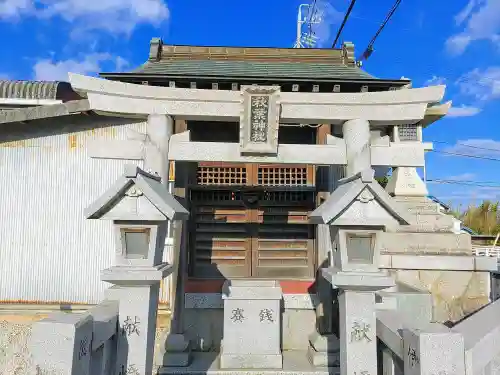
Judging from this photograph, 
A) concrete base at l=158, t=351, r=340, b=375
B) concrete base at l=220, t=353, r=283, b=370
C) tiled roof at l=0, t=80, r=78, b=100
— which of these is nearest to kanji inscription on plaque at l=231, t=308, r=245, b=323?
concrete base at l=220, t=353, r=283, b=370

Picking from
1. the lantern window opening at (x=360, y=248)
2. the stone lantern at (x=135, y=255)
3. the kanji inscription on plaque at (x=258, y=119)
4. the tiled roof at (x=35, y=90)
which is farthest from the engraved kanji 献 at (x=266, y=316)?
the tiled roof at (x=35, y=90)

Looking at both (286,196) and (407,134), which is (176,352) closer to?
(286,196)

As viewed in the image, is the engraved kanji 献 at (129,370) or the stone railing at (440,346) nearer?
the stone railing at (440,346)

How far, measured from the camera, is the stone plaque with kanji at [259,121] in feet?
18.5

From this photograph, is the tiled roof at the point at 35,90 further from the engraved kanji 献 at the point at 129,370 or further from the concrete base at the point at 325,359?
the concrete base at the point at 325,359

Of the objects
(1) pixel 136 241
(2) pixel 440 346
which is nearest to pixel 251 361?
(1) pixel 136 241

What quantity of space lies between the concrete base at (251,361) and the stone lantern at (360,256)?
7.05 ft

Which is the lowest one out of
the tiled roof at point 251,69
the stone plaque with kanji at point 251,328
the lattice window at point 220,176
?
the stone plaque with kanji at point 251,328

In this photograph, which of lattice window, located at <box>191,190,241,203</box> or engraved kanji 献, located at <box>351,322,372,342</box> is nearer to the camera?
engraved kanji 献, located at <box>351,322,372,342</box>

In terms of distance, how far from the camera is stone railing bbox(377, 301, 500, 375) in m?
3.01

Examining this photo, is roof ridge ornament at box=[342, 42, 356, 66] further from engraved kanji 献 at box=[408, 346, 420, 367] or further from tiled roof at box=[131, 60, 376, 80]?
engraved kanji 献 at box=[408, 346, 420, 367]

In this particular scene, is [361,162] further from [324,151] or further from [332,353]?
[332,353]

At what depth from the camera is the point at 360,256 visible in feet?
14.2

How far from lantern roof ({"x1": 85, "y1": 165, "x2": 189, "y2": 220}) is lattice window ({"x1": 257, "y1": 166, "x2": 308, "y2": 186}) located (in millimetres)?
3985
